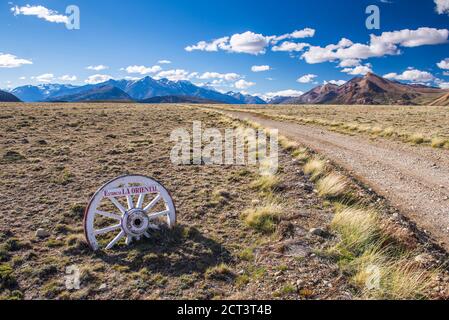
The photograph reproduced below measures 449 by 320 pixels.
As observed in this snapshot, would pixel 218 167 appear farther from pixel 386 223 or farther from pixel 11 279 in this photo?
pixel 11 279

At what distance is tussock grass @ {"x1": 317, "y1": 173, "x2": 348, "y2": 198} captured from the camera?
1008 cm

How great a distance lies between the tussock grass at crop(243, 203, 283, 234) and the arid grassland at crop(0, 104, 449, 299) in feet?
0.09

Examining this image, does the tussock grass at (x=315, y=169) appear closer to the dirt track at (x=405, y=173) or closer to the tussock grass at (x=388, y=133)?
the dirt track at (x=405, y=173)

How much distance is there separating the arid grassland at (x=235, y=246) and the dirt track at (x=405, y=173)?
0.63 m

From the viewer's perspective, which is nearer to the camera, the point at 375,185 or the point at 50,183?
the point at 375,185

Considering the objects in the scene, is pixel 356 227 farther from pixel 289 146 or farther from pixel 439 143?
pixel 439 143

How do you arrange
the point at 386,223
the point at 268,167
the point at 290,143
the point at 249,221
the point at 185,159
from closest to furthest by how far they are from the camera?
the point at 386,223, the point at 249,221, the point at 268,167, the point at 185,159, the point at 290,143

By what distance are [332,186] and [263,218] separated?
3.21 meters

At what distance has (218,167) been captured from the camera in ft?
49.5

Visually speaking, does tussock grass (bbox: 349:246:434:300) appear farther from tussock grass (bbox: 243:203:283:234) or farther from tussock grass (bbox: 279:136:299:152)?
tussock grass (bbox: 279:136:299:152)

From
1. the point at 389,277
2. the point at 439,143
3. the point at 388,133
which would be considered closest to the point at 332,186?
the point at 389,277
